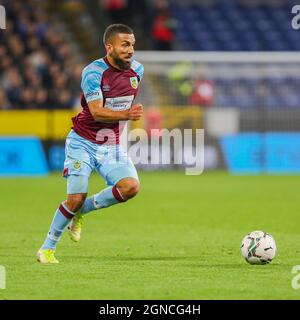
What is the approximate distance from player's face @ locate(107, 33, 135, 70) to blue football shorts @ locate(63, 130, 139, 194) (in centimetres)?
89

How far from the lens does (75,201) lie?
9.34 m

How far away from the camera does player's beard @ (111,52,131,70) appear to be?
9.62 meters

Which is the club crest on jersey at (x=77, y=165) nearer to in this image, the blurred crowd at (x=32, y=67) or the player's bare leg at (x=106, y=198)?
the player's bare leg at (x=106, y=198)

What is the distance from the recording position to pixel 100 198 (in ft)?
32.0

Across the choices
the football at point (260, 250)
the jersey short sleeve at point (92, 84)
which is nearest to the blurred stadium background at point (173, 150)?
the football at point (260, 250)

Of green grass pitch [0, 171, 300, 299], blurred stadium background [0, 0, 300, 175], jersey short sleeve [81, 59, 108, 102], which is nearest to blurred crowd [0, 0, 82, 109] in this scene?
blurred stadium background [0, 0, 300, 175]

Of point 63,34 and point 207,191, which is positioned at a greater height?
point 63,34

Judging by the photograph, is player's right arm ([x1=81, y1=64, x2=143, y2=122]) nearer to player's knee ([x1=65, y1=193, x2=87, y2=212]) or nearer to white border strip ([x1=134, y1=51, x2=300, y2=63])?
player's knee ([x1=65, y1=193, x2=87, y2=212])

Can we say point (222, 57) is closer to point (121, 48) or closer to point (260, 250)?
point (121, 48)

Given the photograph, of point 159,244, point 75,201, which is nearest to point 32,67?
point 159,244
